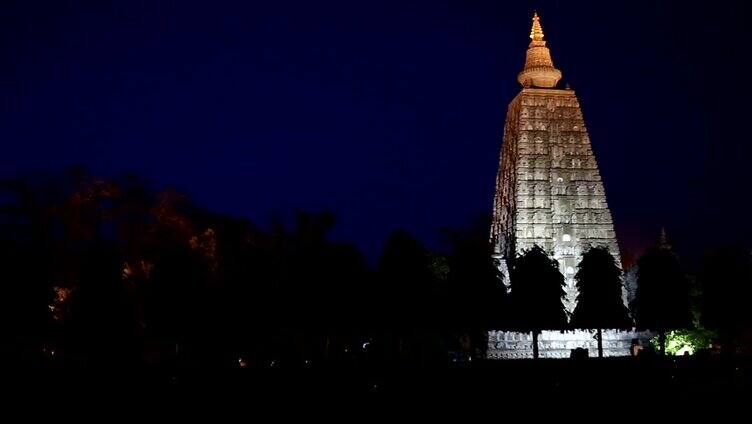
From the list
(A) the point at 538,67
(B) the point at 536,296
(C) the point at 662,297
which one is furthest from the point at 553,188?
(B) the point at 536,296

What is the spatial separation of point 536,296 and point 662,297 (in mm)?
6663

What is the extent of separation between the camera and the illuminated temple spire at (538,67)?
61.6 metres

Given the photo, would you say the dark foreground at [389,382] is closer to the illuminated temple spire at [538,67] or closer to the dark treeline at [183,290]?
the dark treeline at [183,290]

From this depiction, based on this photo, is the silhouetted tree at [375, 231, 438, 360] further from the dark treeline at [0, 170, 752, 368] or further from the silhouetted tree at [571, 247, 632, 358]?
the silhouetted tree at [571, 247, 632, 358]

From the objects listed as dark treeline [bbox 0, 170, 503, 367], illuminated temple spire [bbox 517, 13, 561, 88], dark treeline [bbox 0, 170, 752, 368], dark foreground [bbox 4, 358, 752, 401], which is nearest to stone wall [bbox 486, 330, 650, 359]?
dark treeline [bbox 0, 170, 752, 368]

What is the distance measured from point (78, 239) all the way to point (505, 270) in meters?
27.4

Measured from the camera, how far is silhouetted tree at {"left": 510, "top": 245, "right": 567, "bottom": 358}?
43.9 m

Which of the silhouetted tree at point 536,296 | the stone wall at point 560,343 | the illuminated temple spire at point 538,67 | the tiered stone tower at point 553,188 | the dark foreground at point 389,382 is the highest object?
the illuminated temple spire at point 538,67

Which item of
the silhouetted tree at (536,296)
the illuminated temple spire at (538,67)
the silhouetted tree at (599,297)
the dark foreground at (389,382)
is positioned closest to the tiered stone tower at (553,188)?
the illuminated temple spire at (538,67)

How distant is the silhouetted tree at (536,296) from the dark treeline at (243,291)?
6cm

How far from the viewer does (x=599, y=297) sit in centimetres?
4456

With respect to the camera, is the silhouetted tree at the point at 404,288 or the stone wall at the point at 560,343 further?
the stone wall at the point at 560,343

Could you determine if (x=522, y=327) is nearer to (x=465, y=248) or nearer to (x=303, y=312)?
(x=465, y=248)

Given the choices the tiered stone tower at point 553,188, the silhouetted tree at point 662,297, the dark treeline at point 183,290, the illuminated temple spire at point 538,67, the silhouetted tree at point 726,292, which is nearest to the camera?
the dark treeline at point 183,290
